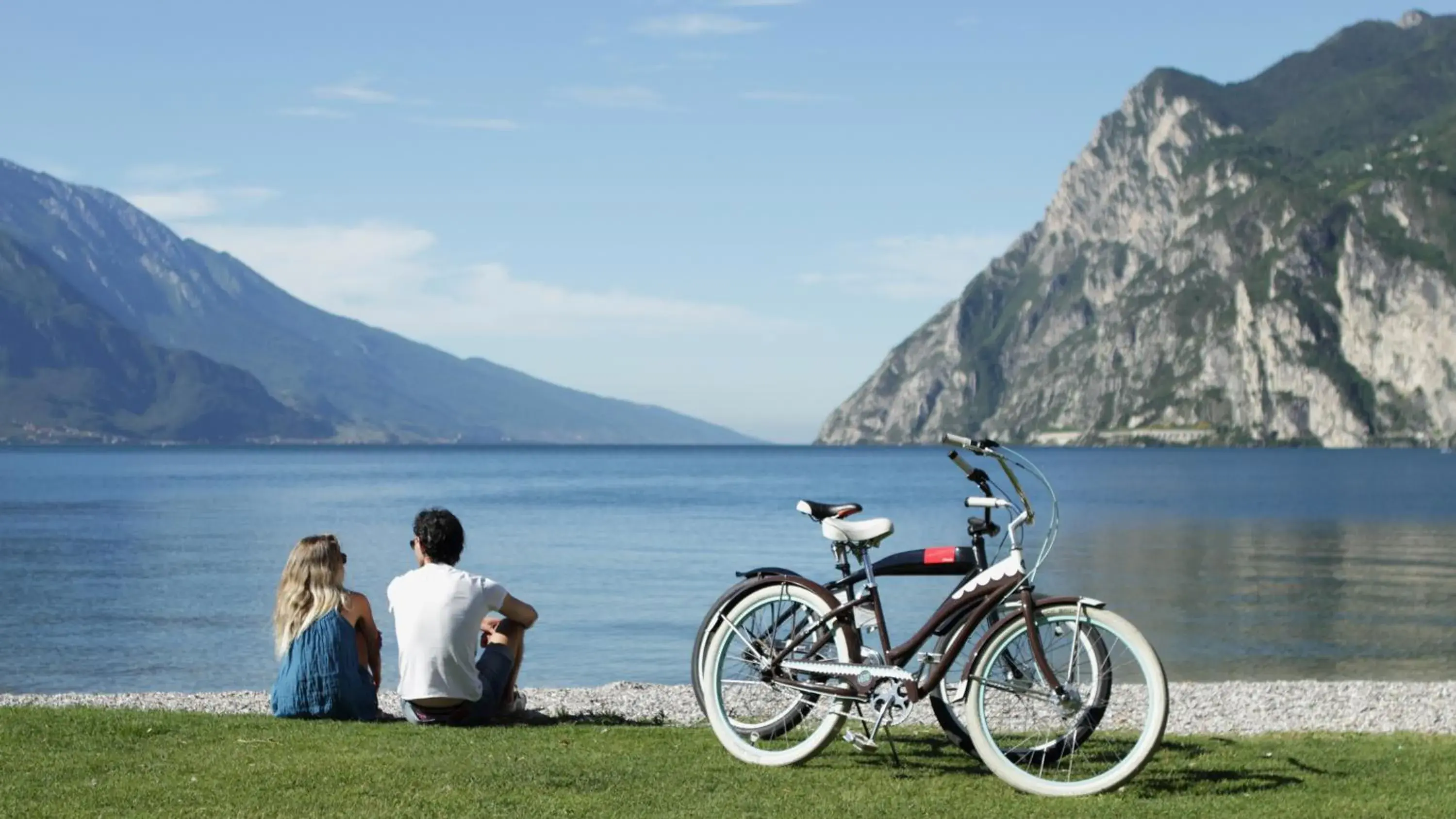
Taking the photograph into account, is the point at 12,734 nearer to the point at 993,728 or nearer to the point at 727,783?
the point at 727,783

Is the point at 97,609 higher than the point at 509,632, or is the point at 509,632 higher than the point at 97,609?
the point at 509,632

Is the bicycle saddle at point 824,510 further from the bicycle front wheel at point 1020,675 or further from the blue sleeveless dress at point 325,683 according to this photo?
the blue sleeveless dress at point 325,683

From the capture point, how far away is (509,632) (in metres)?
12.2

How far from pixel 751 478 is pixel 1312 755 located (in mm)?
155300

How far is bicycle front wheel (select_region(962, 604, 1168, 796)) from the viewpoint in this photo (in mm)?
9461

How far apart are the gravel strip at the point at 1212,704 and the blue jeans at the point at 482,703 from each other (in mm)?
1564

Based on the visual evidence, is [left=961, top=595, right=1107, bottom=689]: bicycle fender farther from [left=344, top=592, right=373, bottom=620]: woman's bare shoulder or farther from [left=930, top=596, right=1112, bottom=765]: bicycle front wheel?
[left=344, top=592, right=373, bottom=620]: woman's bare shoulder

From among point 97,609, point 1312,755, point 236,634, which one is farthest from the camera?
point 97,609

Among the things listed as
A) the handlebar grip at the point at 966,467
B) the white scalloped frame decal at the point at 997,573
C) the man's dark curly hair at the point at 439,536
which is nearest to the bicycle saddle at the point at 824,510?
the handlebar grip at the point at 966,467

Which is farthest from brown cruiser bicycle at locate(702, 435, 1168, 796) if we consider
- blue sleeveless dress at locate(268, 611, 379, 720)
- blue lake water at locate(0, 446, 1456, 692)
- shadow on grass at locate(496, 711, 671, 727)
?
blue lake water at locate(0, 446, 1456, 692)

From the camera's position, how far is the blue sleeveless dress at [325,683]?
39.8 ft

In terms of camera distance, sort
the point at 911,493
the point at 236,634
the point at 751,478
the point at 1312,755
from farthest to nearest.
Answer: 1. the point at 751,478
2. the point at 911,493
3. the point at 236,634
4. the point at 1312,755

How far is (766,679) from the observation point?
34.5 feet

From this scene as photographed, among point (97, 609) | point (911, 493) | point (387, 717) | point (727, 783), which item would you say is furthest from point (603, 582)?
point (911, 493)
